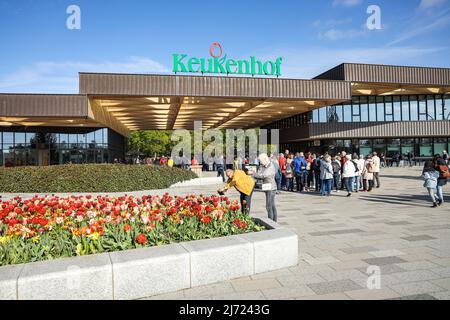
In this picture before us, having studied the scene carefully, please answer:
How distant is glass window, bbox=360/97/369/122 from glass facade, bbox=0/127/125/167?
84.7 feet

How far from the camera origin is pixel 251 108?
2916cm

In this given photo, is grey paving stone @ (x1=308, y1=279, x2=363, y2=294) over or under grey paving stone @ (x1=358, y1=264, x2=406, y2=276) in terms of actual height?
under

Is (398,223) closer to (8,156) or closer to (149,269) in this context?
(149,269)

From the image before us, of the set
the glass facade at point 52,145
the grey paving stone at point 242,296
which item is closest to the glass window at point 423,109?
the glass facade at point 52,145

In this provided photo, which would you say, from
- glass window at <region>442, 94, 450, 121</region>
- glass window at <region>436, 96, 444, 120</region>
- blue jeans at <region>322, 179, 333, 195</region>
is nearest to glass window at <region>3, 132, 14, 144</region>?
blue jeans at <region>322, 179, 333, 195</region>

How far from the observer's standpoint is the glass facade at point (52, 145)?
2911cm

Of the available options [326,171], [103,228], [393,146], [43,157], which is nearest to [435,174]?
[326,171]

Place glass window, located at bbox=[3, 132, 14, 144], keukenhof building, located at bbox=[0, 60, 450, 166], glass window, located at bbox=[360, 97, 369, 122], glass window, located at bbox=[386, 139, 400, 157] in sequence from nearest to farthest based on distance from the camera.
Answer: keukenhof building, located at bbox=[0, 60, 450, 166] → glass window, located at bbox=[3, 132, 14, 144] → glass window, located at bbox=[360, 97, 369, 122] → glass window, located at bbox=[386, 139, 400, 157]

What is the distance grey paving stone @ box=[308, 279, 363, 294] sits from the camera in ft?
14.1

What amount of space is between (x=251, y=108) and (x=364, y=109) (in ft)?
48.8

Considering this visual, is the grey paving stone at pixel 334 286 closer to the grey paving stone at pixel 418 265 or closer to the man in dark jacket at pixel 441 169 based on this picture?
the grey paving stone at pixel 418 265

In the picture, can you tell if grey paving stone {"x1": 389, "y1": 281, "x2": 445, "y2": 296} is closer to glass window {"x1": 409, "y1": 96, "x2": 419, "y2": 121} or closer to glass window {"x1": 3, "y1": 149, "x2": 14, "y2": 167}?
glass window {"x1": 3, "y1": 149, "x2": 14, "y2": 167}

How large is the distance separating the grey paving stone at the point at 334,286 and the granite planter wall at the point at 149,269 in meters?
0.79
